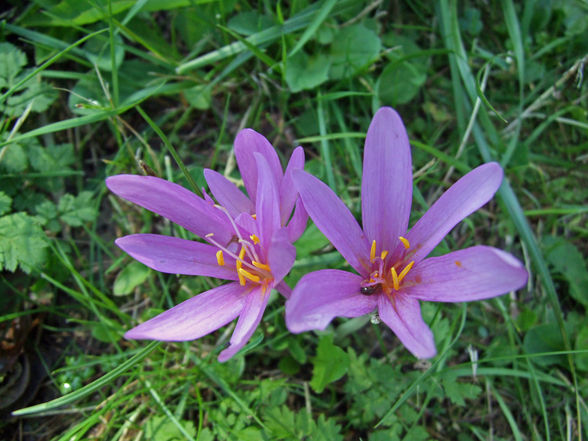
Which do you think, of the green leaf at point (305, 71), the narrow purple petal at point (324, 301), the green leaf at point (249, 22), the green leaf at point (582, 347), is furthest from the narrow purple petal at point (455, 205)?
the green leaf at point (249, 22)

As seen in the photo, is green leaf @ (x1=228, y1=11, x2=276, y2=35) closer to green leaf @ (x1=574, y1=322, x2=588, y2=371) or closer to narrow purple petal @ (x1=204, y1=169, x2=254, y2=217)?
narrow purple petal @ (x1=204, y1=169, x2=254, y2=217)

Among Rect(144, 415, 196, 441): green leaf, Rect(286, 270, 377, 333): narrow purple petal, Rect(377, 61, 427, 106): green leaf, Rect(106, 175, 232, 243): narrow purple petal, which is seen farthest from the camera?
Rect(377, 61, 427, 106): green leaf

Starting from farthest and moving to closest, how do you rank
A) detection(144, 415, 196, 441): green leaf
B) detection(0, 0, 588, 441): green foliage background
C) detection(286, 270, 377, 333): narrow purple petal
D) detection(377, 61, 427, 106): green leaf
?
detection(377, 61, 427, 106): green leaf
detection(0, 0, 588, 441): green foliage background
detection(144, 415, 196, 441): green leaf
detection(286, 270, 377, 333): narrow purple petal

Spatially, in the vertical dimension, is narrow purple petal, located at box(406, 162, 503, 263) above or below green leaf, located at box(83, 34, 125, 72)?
below

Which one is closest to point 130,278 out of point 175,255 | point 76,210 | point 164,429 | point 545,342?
point 76,210

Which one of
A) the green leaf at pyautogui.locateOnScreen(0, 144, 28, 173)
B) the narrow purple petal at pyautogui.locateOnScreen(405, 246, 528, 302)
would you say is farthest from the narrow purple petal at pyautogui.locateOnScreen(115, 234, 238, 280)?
the green leaf at pyautogui.locateOnScreen(0, 144, 28, 173)

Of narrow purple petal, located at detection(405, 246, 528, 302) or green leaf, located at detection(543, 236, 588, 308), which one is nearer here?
narrow purple petal, located at detection(405, 246, 528, 302)

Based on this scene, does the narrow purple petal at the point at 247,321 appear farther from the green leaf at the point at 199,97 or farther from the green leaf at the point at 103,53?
the green leaf at the point at 103,53
